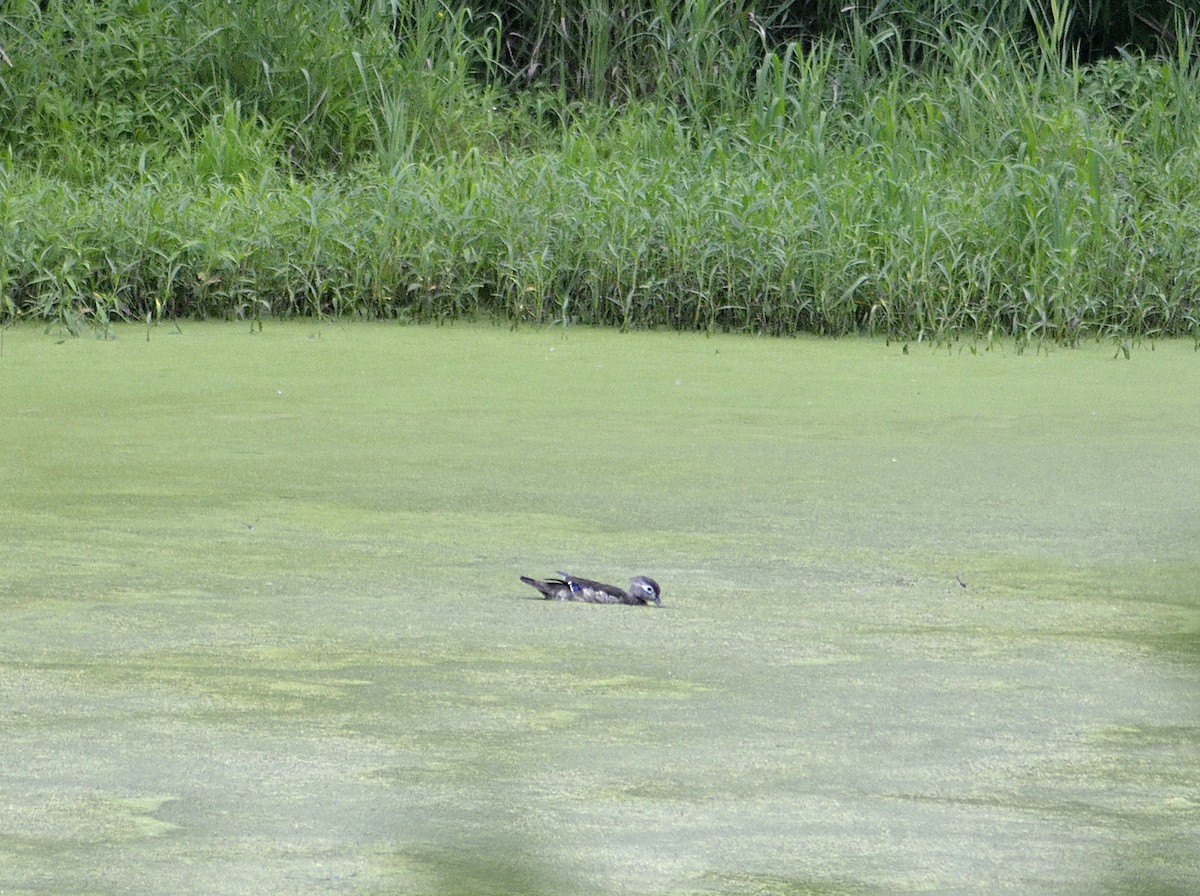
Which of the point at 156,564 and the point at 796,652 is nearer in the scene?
the point at 796,652

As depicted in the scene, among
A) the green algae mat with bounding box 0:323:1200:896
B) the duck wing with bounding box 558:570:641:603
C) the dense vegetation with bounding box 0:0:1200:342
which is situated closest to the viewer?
the green algae mat with bounding box 0:323:1200:896

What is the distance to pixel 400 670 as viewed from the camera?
197 centimetres

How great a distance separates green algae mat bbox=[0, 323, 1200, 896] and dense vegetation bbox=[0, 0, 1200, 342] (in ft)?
2.64

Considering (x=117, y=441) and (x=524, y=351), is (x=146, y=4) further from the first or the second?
(x=117, y=441)

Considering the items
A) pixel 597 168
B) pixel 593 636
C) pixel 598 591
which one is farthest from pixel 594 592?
pixel 597 168

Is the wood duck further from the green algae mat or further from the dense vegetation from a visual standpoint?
the dense vegetation

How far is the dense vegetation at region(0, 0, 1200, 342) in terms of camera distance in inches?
184

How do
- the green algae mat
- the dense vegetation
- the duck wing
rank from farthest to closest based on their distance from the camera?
the dense vegetation → the duck wing → the green algae mat

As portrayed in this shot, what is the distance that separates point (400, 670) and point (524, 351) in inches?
92.5

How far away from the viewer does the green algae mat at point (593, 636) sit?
4.92 ft

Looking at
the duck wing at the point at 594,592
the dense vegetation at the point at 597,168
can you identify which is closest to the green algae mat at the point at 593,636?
the duck wing at the point at 594,592

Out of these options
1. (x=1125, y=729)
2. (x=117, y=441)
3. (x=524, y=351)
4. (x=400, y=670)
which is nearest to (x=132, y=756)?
(x=400, y=670)

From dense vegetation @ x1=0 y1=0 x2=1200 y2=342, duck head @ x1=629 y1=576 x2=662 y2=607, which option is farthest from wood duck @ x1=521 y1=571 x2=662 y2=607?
dense vegetation @ x1=0 y1=0 x2=1200 y2=342

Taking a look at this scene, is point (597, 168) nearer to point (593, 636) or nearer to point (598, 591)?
point (598, 591)
